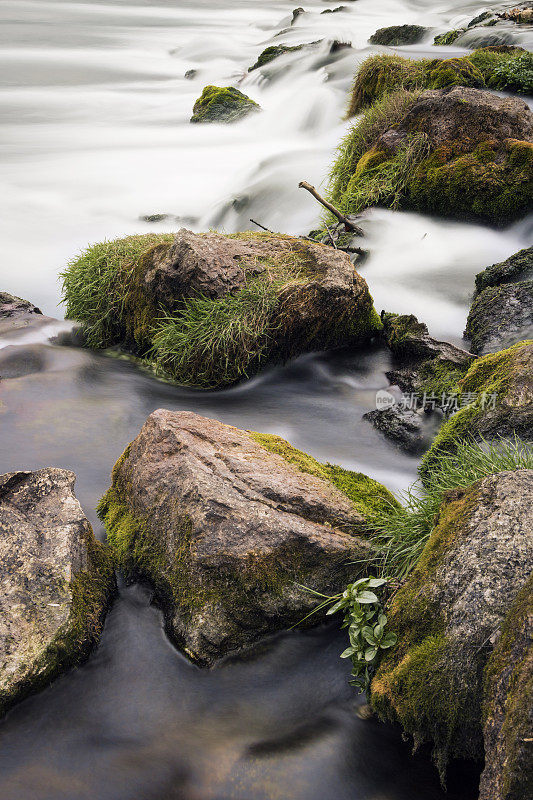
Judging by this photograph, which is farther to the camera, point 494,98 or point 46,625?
point 494,98

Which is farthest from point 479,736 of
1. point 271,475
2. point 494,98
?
point 494,98

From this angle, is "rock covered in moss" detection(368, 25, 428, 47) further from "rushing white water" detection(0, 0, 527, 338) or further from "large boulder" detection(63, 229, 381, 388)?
"large boulder" detection(63, 229, 381, 388)

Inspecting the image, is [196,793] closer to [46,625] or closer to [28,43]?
[46,625]

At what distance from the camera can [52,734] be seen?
300 centimetres

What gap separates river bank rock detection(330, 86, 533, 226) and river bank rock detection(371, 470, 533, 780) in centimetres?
577

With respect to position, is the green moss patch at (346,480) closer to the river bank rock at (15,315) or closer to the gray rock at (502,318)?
the gray rock at (502,318)

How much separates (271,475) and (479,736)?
5.56 ft

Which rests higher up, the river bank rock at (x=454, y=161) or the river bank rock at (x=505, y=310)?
the river bank rock at (x=454, y=161)

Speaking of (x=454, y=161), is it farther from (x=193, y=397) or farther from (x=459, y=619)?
(x=459, y=619)

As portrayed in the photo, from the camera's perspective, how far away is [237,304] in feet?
19.1

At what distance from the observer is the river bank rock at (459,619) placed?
264 centimetres

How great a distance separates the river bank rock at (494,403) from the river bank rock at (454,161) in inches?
156

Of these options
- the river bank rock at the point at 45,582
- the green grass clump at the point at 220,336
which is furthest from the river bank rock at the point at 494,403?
the river bank rock at the point at 45,582

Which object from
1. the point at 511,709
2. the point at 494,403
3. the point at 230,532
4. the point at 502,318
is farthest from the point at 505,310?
the point at 511,709
